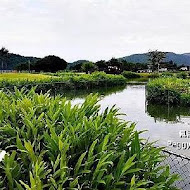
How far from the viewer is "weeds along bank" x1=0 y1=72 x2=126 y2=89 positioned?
17.7m

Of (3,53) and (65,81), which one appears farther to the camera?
(3,53)

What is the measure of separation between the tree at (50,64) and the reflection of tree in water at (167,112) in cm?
4036

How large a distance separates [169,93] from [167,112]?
5.81ft

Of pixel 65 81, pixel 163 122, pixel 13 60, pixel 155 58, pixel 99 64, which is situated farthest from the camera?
pixel 13 60

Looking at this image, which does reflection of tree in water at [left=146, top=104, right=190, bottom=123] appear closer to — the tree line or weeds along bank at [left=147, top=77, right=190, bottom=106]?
weeds along bank at [left=147, top=77, right=190, bottom=106]

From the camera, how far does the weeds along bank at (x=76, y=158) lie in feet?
4.60

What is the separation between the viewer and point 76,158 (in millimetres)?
1605

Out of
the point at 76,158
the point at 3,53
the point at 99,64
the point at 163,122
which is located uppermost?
the point at 3,53

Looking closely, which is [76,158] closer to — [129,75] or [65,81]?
[65,81]

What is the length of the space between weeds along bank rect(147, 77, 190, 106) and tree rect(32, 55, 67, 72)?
38.9 metres

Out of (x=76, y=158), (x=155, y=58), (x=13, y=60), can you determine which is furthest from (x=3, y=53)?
(x=76, y=158)

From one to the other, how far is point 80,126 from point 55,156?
25 cm

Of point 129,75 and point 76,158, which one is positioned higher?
point 76,158

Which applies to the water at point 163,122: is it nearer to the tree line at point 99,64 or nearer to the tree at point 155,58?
the tree line at point 99,64
